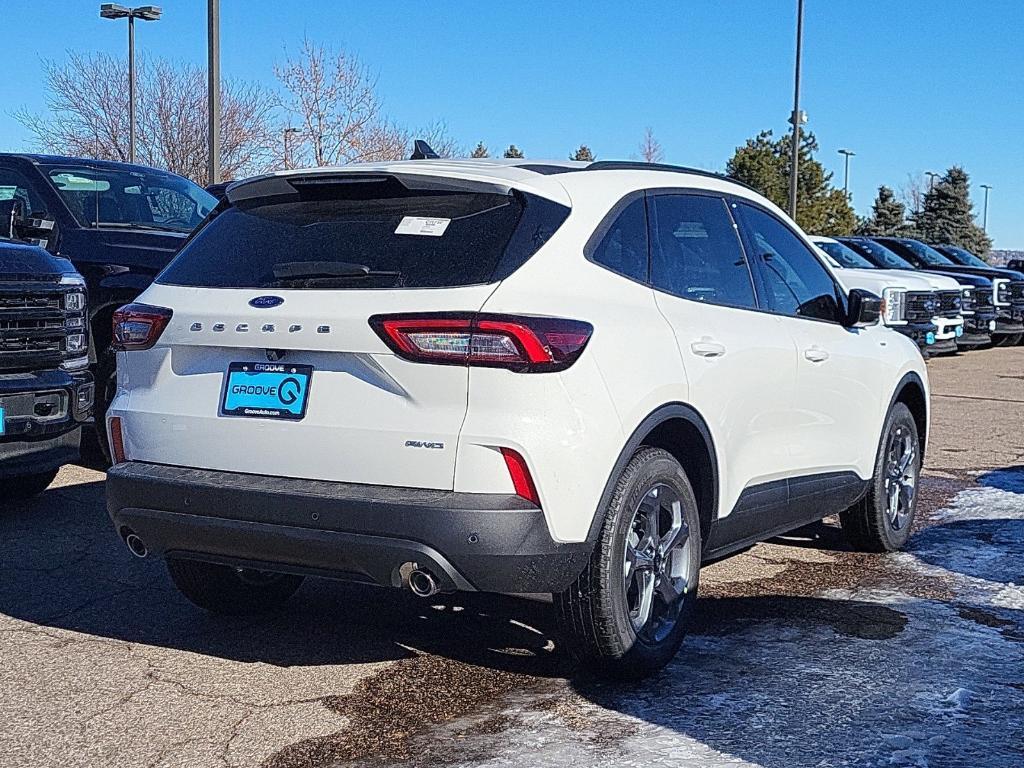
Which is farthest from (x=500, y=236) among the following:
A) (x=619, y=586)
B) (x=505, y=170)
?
(x=619, y=586)

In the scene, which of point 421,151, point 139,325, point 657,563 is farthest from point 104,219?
point 657,563

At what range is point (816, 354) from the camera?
5469mm

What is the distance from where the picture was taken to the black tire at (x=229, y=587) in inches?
193

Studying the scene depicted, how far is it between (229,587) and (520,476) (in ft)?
5.84

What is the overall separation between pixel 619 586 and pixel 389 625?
1.26 meters

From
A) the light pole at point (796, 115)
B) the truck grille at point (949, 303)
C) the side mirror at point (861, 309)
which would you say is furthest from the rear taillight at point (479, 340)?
the light pole at point (796, 115)

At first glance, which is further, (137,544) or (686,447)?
(686,447)

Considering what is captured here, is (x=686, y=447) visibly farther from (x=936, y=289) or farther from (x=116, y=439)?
(x=936, y=289)

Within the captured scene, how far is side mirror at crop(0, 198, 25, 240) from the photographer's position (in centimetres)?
781

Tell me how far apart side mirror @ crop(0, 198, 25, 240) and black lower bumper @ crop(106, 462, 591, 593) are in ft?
14.3

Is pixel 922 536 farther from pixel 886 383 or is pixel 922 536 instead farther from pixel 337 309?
pixel 337 309

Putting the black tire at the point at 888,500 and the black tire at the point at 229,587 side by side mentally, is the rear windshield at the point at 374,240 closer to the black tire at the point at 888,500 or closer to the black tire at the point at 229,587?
the black tire at the point at 229,587

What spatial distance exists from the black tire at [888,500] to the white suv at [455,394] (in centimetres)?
151

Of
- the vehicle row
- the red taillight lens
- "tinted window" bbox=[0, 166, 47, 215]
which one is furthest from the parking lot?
the vehicle row
